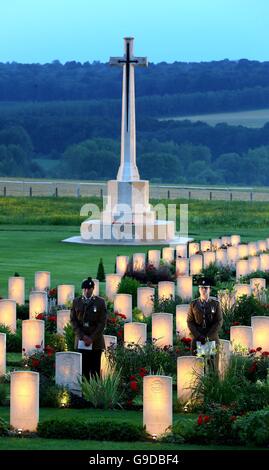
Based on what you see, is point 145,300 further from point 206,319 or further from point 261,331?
point 206,319

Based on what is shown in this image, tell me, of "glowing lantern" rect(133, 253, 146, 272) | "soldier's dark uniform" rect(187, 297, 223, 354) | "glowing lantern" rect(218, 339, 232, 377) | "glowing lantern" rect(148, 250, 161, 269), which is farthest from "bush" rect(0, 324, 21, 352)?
"glowing lantern" rect(148, 250, 161, 269)

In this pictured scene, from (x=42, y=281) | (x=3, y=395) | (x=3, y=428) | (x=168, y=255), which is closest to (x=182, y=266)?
(x=168, y=255)

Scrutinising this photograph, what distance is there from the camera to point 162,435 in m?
12.8

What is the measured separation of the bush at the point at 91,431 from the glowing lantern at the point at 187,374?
1.19 m

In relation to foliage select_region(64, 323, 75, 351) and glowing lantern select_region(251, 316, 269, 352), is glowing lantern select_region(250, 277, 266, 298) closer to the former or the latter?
glowing lantern select_region(251, 316, 269, 352)

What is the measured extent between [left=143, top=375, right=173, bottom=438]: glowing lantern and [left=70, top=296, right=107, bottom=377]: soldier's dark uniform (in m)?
2.07

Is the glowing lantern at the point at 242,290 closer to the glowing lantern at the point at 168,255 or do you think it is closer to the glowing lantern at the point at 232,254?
the glowing lantern at the point at 168,255

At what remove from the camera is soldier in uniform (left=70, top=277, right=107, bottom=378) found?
14875mm

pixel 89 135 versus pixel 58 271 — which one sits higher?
pixel 89 135

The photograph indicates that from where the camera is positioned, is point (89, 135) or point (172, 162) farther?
point (89, 135)

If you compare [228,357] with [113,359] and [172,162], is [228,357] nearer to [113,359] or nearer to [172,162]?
[113,359]

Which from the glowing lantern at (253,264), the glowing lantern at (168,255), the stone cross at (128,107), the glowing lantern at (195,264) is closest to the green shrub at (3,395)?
the glowing lantern at (195,264)
